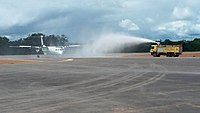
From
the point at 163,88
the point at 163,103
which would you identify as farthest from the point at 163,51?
the point at 163,103

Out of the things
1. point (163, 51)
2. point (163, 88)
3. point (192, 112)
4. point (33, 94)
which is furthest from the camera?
point (163, 51)

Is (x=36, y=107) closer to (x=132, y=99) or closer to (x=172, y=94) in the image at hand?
(x=132, y=99)

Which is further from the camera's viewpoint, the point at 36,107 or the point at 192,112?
the point at 36,107

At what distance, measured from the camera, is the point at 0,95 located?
1485cm

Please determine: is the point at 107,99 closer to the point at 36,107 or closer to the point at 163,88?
the point at 36,107

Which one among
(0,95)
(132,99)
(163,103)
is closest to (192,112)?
(163,103)

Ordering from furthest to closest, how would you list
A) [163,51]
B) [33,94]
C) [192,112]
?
[163,51] → [33,94] → [192,112]

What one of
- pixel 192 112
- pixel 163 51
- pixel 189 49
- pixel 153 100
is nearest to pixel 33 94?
pixel 153 100

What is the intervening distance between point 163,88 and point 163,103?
4.51m

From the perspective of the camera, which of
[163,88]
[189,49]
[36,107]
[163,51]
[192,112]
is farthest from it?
[189,49]

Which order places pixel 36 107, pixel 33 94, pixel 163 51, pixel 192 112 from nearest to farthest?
pixel 192 112, pixel 36 107, pixel 33 94, pixel 163 51

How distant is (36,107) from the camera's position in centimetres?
1125

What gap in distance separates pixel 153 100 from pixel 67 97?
10.3ft

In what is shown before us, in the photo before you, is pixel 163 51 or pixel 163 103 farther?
pixel 163 51
